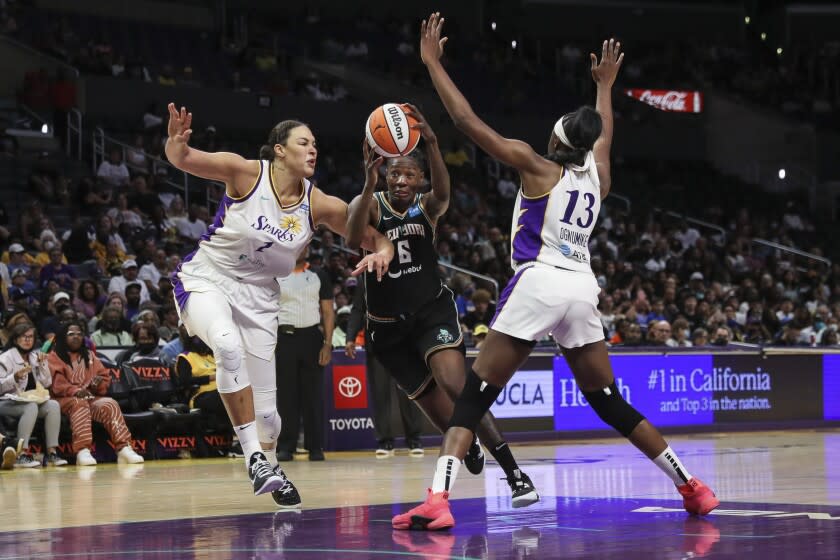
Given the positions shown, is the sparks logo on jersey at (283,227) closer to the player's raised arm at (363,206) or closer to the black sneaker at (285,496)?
the player's raised arm at (363,206)

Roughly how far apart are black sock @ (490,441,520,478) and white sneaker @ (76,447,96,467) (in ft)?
19.9

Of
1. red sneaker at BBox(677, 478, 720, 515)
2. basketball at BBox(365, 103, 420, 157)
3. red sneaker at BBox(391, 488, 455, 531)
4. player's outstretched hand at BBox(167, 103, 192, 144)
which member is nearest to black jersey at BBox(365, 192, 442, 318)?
basketball at BBox(365, 103, 420, 157)

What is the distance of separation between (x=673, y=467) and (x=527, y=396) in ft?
27.3

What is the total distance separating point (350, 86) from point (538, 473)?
20195 mm

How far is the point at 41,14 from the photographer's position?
994 inches

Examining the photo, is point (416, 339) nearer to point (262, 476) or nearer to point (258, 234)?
point (258, 234)

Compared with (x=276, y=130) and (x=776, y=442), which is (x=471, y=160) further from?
(x=276, y=130)

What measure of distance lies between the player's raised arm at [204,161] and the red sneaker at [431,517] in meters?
2.21

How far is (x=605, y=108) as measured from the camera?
7.17 metres

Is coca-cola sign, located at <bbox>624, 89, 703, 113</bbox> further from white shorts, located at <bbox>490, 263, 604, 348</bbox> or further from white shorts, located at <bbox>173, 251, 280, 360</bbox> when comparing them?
white shorts, located at <bbox>490, 263, 604, 348</bbox>

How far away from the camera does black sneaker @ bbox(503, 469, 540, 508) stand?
695 cm

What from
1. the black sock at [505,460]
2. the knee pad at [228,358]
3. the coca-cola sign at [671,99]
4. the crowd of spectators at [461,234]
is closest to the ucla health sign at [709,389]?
the crowd of spectators at [461,234]

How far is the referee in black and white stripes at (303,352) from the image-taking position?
12.2 meters

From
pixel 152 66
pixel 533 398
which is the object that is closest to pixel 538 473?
pixel 533 398
